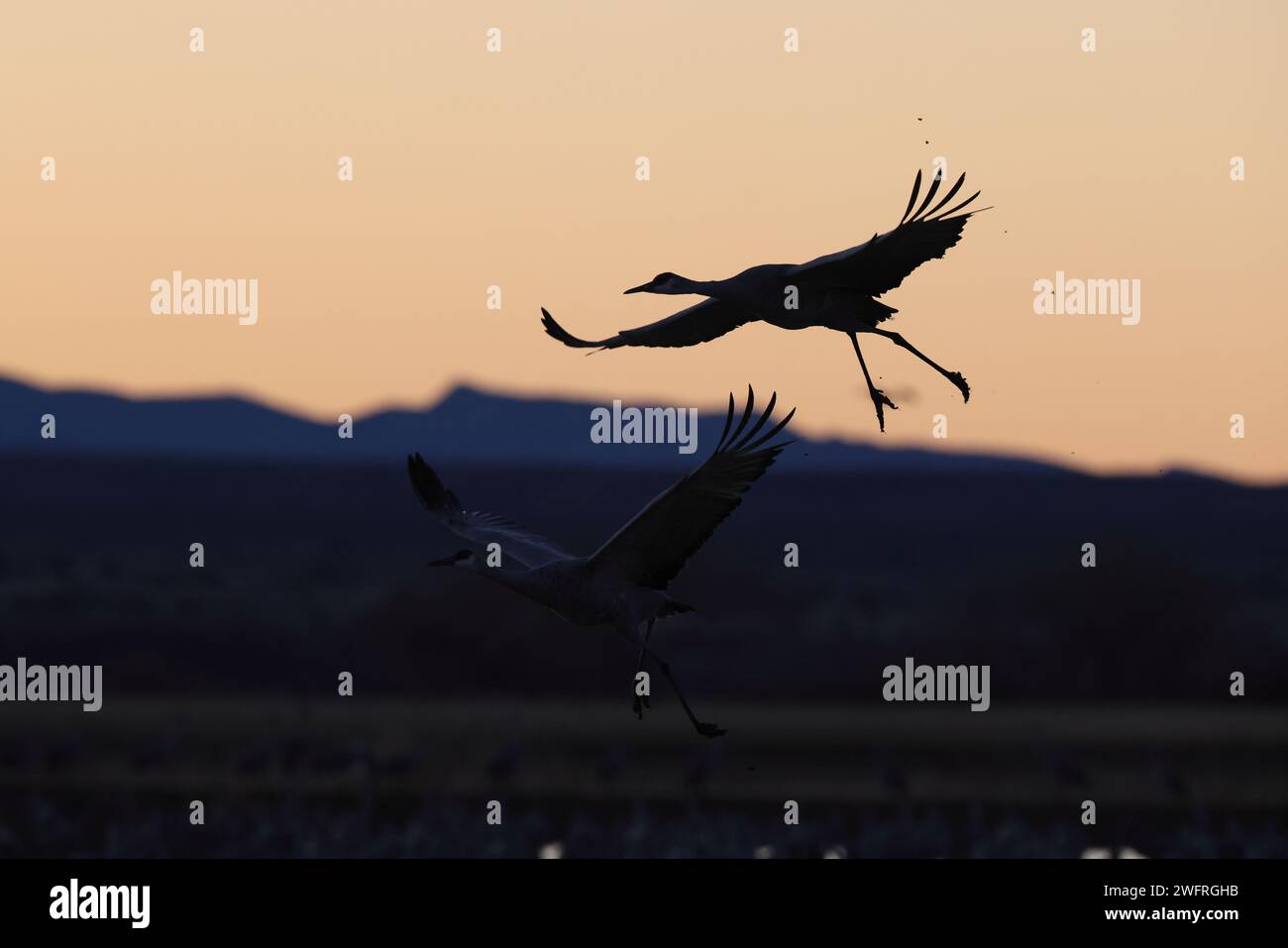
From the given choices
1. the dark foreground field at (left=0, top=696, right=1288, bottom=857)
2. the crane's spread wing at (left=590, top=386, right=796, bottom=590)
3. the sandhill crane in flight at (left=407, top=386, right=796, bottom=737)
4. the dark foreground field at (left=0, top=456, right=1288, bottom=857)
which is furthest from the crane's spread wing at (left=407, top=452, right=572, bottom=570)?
the dark foreground field at (left=0, top=456, right=1288, bottom=857)

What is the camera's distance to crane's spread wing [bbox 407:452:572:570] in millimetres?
22328

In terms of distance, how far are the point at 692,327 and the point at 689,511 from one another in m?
2.88

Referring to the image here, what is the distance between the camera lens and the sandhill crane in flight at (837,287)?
21.8m

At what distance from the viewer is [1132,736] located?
6159 cm

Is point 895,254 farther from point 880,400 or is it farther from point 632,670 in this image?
point 632,670

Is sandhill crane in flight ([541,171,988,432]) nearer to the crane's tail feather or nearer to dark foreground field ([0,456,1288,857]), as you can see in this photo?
the crane's tail feather

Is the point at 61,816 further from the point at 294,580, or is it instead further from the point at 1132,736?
the point at 294,580

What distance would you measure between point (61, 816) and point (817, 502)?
2990 inches

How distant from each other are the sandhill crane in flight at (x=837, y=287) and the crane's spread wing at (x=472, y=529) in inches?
62.8

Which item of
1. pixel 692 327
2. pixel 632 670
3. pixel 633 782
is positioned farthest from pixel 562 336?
pixel 632 670

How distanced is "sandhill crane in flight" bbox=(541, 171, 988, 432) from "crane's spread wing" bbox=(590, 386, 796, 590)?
4.48ft

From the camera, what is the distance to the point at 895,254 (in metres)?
22.0

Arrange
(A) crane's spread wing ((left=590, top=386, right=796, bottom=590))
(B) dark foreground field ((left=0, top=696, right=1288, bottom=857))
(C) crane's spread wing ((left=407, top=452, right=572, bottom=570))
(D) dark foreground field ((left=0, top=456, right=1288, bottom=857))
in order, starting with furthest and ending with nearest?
(D) dark foreground field ((left=0, top=456, right=1288, bottom=857)) → (B) dark foreground field ((left=0, top=696, right=1288, bottom=857)) → (C) crane's spread wing ((left=407, top=452, right=572, bottom=570)) → (A) crane's spread wing ((left=590, top=386, right=796, bottom=590))
